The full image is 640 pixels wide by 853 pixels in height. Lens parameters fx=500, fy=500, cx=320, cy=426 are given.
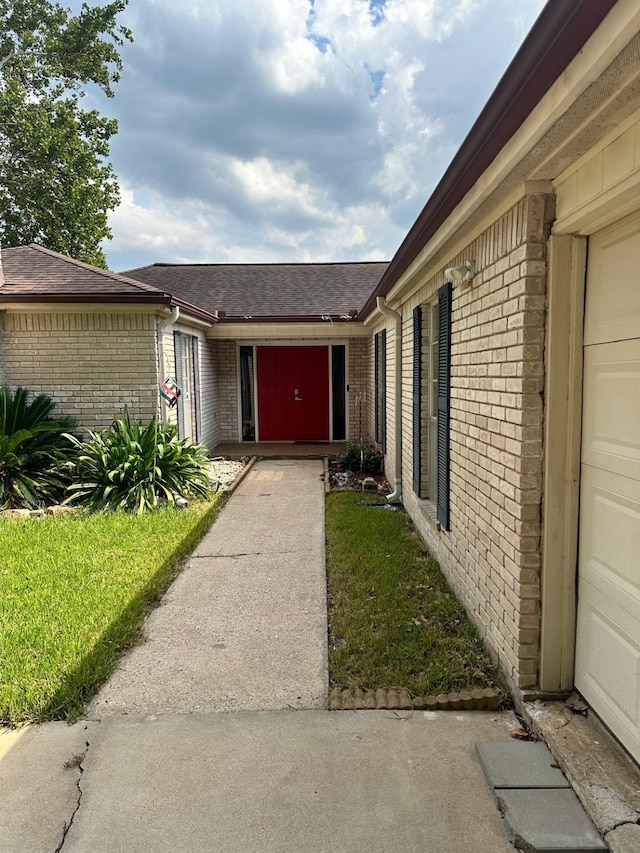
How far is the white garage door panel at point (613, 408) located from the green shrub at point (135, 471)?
16.9 feet

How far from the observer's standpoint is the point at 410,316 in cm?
590

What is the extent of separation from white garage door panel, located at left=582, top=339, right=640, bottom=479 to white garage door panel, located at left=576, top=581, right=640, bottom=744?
25.1 inches

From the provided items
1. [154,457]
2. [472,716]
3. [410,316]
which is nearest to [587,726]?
[472,716]

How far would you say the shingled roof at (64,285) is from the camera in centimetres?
689

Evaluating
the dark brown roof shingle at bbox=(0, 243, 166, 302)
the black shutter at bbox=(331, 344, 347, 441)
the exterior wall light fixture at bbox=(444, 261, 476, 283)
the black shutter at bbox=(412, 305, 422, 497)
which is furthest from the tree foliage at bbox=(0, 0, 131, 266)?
the exterior wall light fixture at bbox=(444, 261, 476, 283)

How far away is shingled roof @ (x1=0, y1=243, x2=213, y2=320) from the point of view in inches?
271

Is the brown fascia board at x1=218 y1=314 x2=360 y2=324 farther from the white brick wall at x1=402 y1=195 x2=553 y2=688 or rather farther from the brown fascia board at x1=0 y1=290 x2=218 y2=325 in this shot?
the white brick wall at x1=402 y1=195 x2=553 y2=688

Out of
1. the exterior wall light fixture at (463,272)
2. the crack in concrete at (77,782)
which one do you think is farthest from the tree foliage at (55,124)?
the crack in concrete at (77,782)

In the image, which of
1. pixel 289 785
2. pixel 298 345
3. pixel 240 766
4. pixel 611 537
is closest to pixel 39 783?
pixel 240 766

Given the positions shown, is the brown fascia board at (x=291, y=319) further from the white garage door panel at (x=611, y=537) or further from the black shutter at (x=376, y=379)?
the white garage door panel at (x=611, y=537)

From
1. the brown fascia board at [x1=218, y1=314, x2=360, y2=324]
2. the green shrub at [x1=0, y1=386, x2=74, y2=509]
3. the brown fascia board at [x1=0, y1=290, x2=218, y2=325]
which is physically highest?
the brown fascia board at [x1=218, y1=314, x2=360, y2=324]

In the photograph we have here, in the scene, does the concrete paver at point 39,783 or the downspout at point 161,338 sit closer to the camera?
the concrete paver at point 39,783

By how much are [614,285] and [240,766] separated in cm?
265

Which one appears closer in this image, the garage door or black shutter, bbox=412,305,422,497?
the garage door
